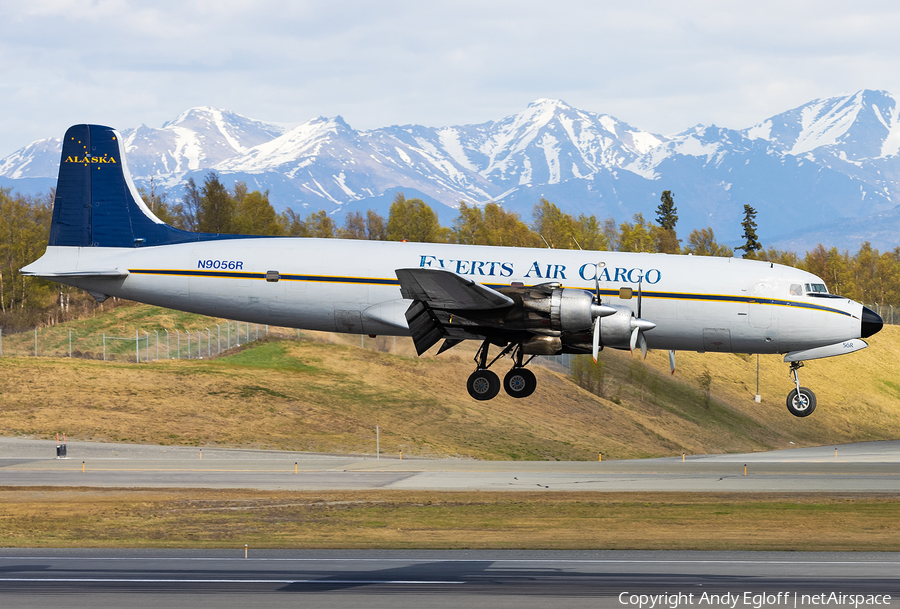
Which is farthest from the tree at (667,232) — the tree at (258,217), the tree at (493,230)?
the tree at (258,217)

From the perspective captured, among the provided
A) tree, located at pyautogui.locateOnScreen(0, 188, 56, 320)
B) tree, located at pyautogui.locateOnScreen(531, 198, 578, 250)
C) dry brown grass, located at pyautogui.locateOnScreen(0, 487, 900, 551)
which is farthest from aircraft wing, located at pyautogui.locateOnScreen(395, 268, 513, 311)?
tree, located at pyautogui.locateOnScreen(531, 198, 578, 250)

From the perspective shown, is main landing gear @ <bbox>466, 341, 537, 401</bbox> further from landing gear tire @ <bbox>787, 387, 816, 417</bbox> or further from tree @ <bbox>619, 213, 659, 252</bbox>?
tree @ <bbox>619, 213, 659, 252</bbox>

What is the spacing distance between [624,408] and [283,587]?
240 feet

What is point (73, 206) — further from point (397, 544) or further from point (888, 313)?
point (888, 313)

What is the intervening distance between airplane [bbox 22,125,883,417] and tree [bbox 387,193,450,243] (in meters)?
122

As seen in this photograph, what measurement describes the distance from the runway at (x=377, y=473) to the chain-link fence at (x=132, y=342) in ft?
81.4

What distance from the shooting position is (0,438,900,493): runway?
48531mm

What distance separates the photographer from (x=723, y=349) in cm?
3403

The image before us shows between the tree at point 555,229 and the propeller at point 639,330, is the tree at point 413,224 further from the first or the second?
the propeller at point 639,330

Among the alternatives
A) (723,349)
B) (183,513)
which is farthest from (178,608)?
(723,349)

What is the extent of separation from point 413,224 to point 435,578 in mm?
138457

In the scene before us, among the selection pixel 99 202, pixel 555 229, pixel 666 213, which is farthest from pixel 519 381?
pixel 666 213

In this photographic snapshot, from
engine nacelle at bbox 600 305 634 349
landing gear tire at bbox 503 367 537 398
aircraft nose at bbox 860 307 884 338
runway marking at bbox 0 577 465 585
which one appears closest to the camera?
runway marking at bbox 0 577 465 585

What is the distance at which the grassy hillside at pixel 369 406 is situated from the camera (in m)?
67.2
